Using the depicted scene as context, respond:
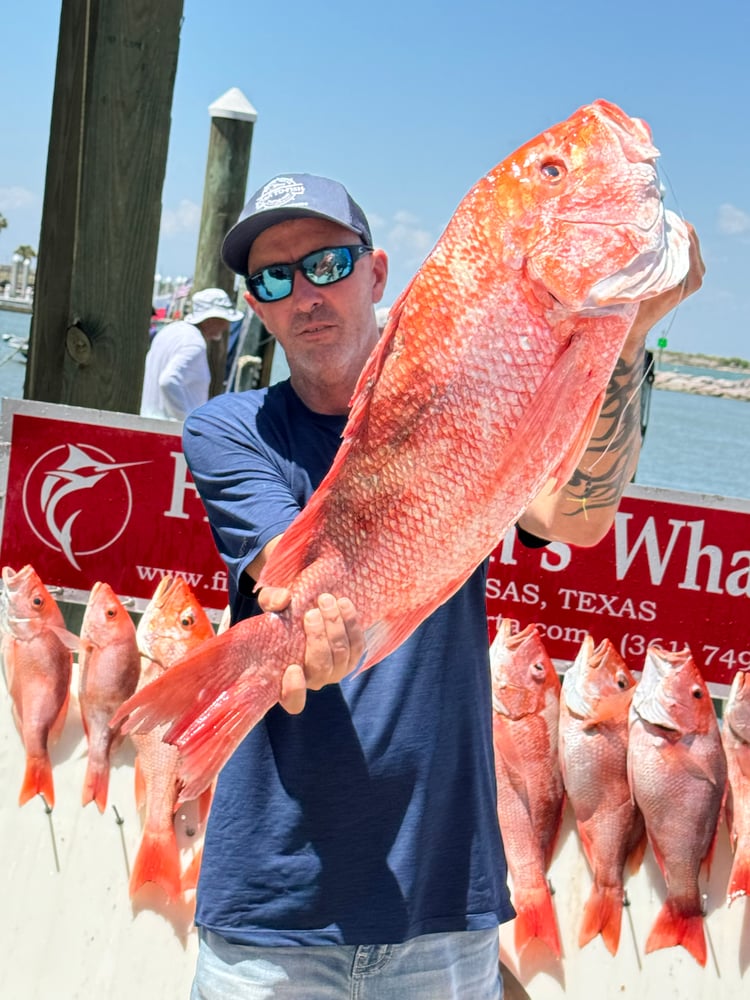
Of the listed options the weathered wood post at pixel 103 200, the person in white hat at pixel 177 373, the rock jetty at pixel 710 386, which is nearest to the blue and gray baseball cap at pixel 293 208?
the weathered wood post at pixel 103 200

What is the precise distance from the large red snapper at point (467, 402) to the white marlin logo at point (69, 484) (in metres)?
2.08

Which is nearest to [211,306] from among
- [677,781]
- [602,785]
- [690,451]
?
[602,785]

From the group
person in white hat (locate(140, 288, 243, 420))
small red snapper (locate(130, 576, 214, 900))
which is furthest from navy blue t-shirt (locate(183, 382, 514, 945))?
person in white hat (locate(140, 288, 243, 420))

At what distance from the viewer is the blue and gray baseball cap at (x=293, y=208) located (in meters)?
2.49

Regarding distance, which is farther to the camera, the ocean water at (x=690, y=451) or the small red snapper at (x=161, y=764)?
the ocean water at (x=690, y=451)

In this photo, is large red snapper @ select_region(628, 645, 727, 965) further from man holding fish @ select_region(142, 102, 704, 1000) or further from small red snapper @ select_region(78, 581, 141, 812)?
small red snapper @ select_region(78, 581, 141, 812)

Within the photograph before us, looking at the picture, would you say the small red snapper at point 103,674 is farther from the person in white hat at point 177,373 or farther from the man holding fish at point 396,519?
the person in white hat at point 177,373

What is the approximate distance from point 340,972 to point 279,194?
67.4 inches

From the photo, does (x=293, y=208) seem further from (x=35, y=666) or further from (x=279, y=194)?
(x=35, y=666)

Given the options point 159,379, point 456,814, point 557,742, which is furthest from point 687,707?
point 159,379

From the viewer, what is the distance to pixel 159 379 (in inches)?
305

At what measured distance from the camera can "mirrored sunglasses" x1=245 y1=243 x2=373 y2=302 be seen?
249cm

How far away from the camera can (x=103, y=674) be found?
3801 millimetres

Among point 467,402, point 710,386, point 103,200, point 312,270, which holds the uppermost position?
point 103,200
